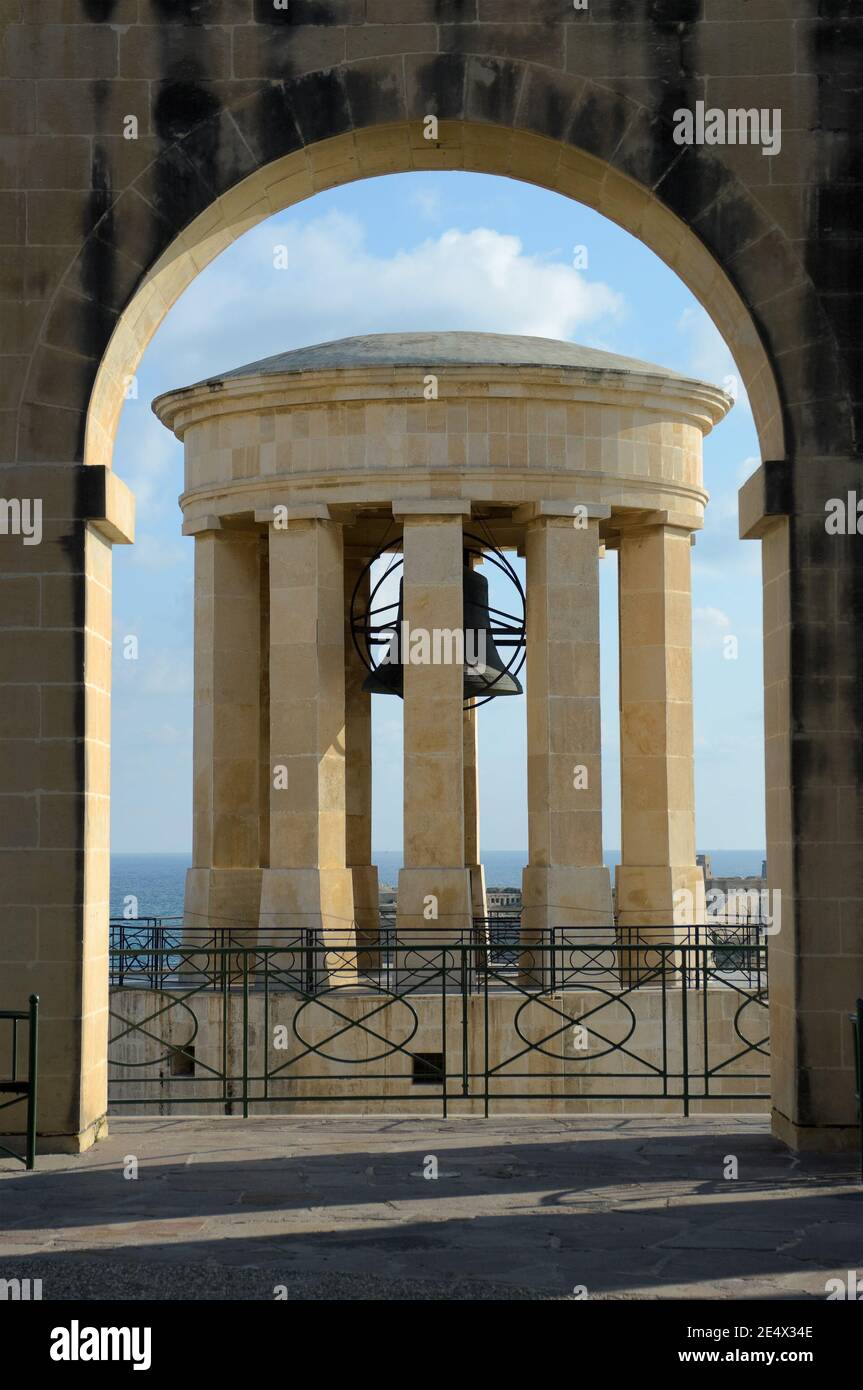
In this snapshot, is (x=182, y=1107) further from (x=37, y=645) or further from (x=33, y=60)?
(x=33, y=60)

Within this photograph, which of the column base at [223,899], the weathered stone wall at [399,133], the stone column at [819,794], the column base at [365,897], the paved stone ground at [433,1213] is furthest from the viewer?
the column base at [365,897]

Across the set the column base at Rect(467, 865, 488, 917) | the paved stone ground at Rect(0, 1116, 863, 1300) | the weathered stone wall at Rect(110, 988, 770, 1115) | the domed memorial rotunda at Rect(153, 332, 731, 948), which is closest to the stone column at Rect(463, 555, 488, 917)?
the column base at Rect(467, 865, 488, 917)

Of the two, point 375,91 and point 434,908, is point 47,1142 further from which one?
point 434,908

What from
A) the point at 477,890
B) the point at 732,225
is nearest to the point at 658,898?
the point at 477,890

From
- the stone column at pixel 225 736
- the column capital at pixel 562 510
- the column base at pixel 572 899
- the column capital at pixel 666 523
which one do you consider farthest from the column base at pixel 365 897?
the column capital at pixel 666 523

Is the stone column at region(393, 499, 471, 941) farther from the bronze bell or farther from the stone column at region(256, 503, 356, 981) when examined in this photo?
the stone column at region(256, 503, 356, 981)

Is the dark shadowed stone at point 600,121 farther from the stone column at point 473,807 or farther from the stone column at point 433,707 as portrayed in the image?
the stone column at point 473,807

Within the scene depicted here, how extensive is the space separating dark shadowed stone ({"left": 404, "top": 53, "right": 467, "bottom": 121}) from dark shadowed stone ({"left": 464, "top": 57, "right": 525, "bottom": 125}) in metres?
0.07

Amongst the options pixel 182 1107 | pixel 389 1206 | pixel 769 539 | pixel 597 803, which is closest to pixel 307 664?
pixel 597 803

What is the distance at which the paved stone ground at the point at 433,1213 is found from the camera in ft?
28.5

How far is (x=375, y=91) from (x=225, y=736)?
1759 cm

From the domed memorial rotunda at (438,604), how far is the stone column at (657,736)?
0.04m

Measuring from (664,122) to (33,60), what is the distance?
451cm
